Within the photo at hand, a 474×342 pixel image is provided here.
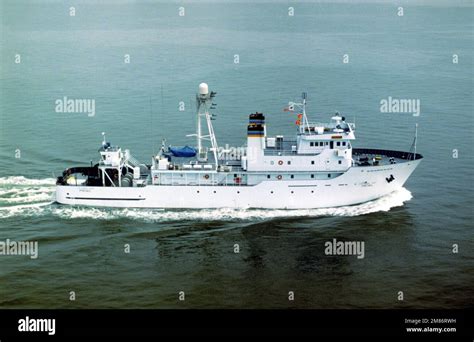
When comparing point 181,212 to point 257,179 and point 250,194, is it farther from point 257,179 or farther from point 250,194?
point 257,179

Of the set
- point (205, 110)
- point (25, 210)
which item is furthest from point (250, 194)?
point (25, 210)

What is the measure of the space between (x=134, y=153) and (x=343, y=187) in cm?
1872

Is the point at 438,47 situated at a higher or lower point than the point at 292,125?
higher

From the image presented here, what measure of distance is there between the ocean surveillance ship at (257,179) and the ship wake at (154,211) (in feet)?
1.95

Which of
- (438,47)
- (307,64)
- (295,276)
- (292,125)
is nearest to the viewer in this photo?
(295,276)

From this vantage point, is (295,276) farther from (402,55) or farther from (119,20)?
(119,20)

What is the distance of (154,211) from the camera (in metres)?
46.6

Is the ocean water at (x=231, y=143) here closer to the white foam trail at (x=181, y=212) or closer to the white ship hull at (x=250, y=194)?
the white foam trail at (x=181, y=212)

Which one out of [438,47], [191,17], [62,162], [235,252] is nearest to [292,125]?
[62,162]

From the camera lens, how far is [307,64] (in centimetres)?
8425

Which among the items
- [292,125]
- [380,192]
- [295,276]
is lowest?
[295,276]

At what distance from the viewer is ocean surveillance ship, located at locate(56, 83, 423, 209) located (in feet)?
152

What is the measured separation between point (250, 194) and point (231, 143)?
12849 mm

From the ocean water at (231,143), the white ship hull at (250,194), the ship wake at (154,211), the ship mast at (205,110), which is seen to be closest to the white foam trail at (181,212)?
the ship wake at (154,211)
